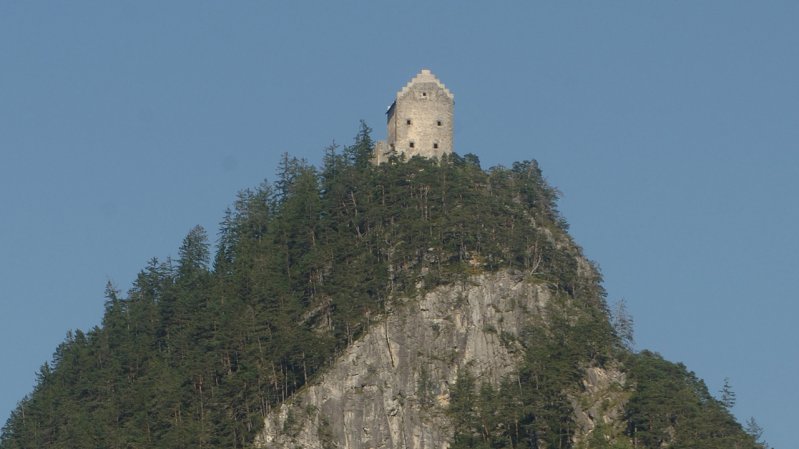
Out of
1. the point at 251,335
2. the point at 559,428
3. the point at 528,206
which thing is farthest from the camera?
the point at 528,206

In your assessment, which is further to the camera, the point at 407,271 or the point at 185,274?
the point at 185,274

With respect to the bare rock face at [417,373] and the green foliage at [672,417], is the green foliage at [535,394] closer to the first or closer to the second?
the bare rock face at [417,373]

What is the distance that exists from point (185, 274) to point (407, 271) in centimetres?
2286

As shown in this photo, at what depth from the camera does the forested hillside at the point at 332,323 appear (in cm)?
11181

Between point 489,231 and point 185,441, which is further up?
point 489,231

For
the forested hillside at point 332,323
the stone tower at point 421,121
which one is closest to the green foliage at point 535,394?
the forested hillside at point 332,323

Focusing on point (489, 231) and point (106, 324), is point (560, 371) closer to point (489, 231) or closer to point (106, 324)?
point (489, 231)

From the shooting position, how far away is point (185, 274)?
443 ft

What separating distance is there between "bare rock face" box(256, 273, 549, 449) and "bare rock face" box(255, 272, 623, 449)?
0.20 ft

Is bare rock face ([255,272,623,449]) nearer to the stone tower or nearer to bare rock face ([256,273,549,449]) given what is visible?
bare rock face ([256,273,549,449])

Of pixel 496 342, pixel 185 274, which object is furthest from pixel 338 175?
pixel 496 342

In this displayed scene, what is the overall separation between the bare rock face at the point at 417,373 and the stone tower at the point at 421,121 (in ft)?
59.5

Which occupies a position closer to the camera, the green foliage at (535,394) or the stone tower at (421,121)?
the green foliage at (535,394)

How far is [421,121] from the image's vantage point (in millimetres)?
134125
